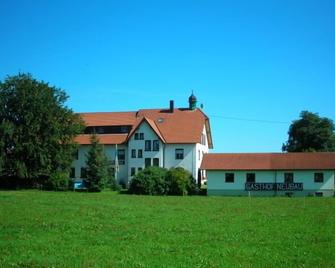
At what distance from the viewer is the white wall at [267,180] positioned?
6269 cm

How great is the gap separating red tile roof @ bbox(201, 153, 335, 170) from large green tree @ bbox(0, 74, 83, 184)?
19.3 m

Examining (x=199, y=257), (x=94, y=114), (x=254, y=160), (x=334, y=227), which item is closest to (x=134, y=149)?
(x=94, y=114)

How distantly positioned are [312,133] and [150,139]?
30.2 metres

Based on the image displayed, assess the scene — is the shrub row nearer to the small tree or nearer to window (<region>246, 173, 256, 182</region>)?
the small tree

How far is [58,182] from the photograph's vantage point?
69.1m

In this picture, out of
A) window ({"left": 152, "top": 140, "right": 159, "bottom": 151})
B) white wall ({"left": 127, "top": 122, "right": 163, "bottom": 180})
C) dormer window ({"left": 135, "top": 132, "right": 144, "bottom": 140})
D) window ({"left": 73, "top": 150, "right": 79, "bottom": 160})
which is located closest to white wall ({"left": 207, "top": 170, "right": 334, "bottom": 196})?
white wall ({"left": 127, "top": 122, "right": 163, "bottom": 180})

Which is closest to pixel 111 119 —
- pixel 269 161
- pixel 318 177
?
pixel 269 161

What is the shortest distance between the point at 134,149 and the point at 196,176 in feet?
30.8

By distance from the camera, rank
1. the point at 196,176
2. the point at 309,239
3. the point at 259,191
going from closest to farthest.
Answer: the point at 309,239, the point at 259,191, the point at 196,176

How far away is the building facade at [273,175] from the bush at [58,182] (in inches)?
701

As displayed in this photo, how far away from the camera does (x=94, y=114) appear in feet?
279

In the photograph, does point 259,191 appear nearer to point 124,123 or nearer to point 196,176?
point 196,176

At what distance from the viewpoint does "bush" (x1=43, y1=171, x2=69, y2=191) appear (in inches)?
2724

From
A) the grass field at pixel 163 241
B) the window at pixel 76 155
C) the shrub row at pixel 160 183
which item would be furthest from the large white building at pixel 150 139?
→ the grass field at pixel 163 241
